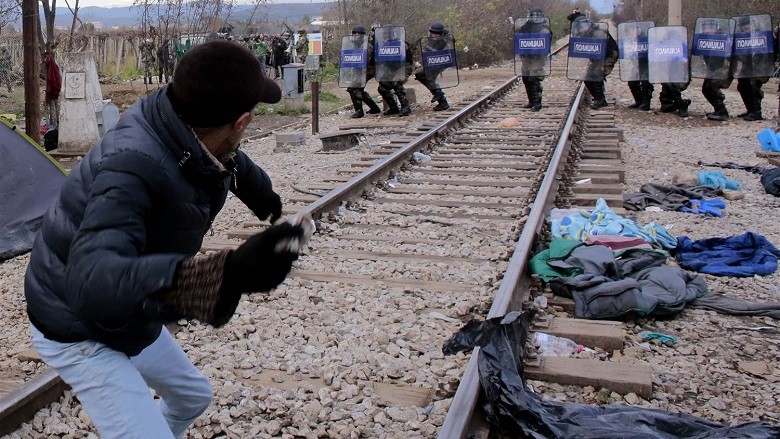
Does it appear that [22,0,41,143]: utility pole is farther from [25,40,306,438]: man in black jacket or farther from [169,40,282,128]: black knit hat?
[169,40,282,128]: black knit hat

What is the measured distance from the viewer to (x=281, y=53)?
28312 millimetres

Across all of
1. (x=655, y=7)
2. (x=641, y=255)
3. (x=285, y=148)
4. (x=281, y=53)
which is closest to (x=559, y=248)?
(x=641, y=255)

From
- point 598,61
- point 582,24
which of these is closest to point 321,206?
point 598,61

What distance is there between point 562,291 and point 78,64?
9.74 metres

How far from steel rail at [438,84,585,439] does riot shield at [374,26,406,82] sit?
6479 millimetres

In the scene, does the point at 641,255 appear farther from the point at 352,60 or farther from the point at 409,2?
the point at 409,2

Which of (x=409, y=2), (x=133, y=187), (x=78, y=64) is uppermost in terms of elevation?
(x=409, y=2)

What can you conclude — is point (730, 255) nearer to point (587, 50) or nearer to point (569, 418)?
point (569, 418)

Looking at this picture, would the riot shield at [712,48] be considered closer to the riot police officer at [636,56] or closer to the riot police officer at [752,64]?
the riot police officer at [752,64]

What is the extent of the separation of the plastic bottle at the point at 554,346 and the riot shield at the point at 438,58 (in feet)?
39.3

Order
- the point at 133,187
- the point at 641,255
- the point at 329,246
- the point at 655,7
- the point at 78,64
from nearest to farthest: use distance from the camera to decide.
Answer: the point at 133,187
the point at 641,255
the point at 329,246
the point at 78,64
the point at 655,7

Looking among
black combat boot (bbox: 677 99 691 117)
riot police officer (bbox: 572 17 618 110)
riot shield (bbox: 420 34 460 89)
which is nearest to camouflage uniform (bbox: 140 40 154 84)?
riot shield (bbox: 420 34 460 89)

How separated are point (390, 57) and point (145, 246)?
45.7 feet

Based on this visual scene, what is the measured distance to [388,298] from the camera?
5188mm
